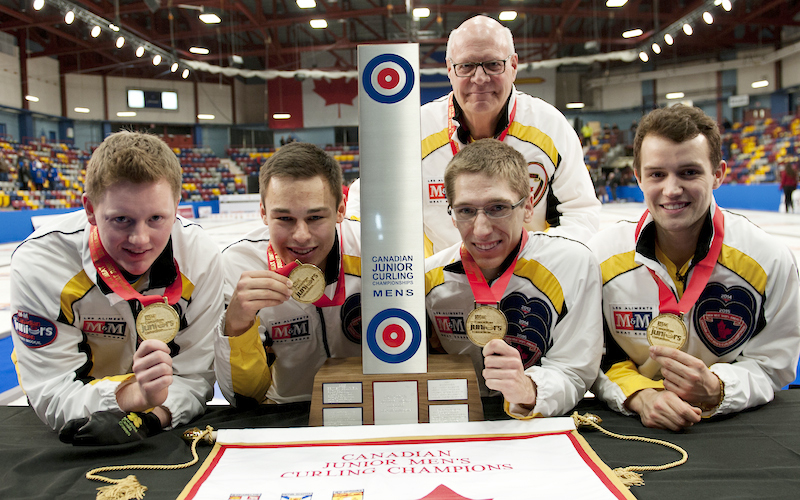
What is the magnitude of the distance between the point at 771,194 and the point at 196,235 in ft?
54.8

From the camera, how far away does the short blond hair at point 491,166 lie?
1803 millimetres

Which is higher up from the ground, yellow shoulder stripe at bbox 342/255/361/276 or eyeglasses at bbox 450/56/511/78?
eyeglasses at bbox 450/56/511/78

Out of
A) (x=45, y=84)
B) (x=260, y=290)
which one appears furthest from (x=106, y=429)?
(x=45, y=84)

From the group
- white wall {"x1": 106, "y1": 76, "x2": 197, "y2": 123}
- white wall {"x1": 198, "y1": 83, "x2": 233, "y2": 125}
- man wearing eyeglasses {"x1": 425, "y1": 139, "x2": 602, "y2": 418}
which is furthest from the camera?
white wall {"x1": 198, "y1": 83, "x2": 233, "y2": 125}

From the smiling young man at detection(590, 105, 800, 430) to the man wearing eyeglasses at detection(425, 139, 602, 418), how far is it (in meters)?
0.17

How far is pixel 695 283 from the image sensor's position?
5.89ft

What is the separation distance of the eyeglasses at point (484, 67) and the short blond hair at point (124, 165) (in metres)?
1.37

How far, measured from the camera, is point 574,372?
69.2 inches

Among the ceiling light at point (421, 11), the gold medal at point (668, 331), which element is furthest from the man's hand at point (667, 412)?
the ceiling light at point (421, 11)

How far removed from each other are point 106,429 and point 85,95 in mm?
26860

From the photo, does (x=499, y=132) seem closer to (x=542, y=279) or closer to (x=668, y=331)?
(x=542, y=279)

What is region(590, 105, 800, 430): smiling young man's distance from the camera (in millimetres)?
1776

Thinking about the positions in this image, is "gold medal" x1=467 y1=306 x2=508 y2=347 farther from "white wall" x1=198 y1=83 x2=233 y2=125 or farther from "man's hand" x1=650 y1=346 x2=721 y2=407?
"white wall" x1=198 y1=83 x2=233 y2=125

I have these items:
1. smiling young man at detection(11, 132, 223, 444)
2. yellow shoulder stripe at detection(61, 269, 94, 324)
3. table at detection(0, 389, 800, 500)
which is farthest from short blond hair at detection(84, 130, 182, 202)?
table at detection(0, 389, 800, 500)
